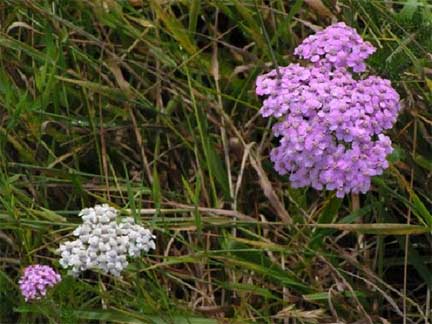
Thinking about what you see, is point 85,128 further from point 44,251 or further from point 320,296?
point 320,296

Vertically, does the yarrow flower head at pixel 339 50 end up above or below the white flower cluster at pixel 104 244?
above

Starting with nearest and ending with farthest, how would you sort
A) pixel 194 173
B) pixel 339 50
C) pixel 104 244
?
pixel 104 244 → pixel 339 50 → pixel 194 173

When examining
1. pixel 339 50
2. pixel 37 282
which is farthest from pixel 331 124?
pixel 37 282

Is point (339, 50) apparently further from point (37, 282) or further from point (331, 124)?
point (37, 282)

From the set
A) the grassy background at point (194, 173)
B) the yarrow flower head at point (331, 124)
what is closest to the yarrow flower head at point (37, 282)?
the grassy background at point (194, 173)

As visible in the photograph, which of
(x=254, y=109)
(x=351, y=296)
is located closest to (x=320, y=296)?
(x=351, y=296)

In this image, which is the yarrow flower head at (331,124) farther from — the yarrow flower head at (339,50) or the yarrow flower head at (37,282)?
the yarrow flower head at (37,282)

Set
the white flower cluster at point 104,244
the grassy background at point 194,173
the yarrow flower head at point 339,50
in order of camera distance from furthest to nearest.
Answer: the grassy background at point 194,173 → the yarrow flower head at point 339,50 → the white flower cluster at point 104,244

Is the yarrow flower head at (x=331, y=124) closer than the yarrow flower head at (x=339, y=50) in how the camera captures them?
Yes
